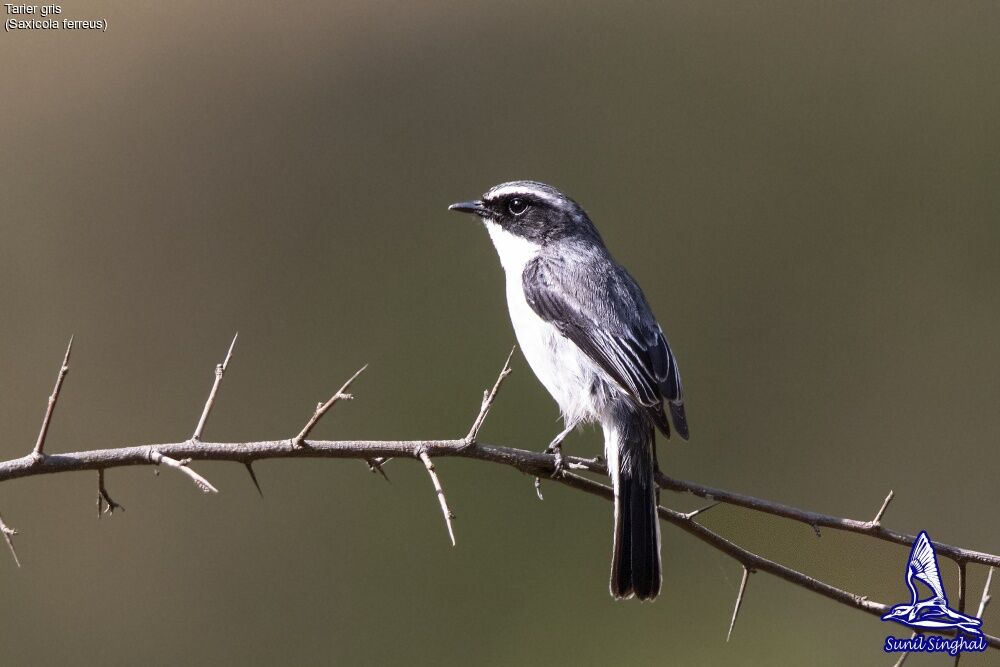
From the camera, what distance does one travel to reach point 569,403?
14.0 ft

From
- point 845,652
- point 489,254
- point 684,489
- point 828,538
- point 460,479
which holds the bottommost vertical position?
point 845,652

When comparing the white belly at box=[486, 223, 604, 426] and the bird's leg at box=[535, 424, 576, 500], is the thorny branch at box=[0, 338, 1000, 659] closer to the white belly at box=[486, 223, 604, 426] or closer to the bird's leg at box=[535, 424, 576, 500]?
the bird's leg at box=[535, 424, 576, 500]

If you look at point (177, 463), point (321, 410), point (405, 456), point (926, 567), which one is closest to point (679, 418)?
point (926, 567)

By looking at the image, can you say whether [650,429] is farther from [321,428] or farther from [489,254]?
[489,254]

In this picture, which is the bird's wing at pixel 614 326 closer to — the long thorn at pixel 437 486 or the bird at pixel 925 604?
the bird at pixel 925 604

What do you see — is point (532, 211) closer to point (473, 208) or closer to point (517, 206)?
point (517, 206)

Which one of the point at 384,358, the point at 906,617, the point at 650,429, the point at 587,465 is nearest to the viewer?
the point at 906,617

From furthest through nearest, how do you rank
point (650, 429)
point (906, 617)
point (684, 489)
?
point (650, 429)
point (684, 489)
point (906, 617)

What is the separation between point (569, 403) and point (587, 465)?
57cm

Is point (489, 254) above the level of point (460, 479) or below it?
above

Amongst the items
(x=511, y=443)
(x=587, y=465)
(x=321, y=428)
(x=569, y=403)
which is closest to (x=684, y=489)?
(x=587, y=465)

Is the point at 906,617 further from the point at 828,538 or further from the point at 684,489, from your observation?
the point at 828,538

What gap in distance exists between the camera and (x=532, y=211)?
5055mm

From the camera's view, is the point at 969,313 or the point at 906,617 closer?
the point at 906,617
